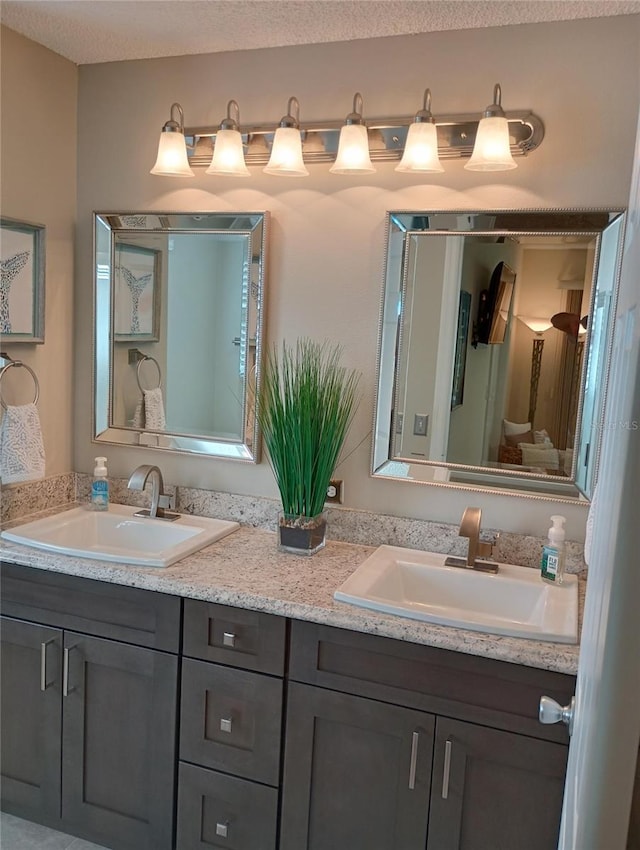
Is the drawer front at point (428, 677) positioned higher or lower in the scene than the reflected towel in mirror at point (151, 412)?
lower

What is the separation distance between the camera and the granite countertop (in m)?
1.58

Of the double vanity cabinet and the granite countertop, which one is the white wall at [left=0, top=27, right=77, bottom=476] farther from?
the double vanity cabinet

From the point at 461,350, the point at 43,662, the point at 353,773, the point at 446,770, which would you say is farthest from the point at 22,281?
the point at 446,770

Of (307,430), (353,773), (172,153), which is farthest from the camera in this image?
(172,153)

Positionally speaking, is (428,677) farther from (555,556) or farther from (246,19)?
(246,19)

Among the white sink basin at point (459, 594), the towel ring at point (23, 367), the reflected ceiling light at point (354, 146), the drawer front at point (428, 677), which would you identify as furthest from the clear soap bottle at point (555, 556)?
the towel ring at point (23, 367)

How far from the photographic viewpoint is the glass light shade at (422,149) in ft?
6.44

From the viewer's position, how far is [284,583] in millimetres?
1877

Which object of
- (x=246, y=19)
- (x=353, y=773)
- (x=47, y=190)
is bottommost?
(x=353, y=773)

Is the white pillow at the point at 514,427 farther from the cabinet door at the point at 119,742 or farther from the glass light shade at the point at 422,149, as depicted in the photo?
the cabinet door at the point at 119,742

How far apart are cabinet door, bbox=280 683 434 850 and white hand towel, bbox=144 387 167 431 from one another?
1.08 m

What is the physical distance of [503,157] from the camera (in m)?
1.88

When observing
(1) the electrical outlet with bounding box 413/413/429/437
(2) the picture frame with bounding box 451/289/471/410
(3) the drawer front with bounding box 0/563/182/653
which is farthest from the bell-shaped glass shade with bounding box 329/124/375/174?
(3) the drawer front with bounding box 0/563/182/653

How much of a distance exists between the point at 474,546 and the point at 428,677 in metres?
0.45
